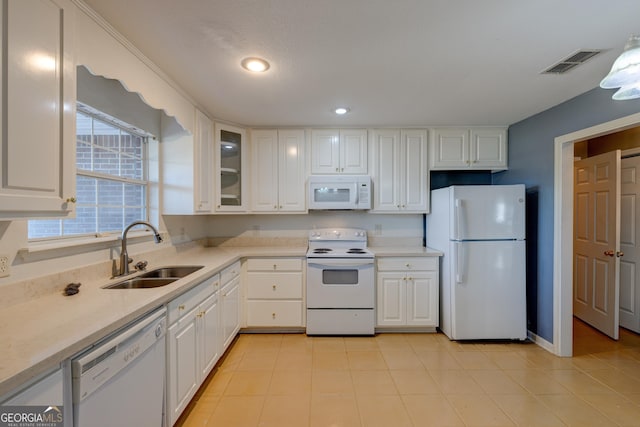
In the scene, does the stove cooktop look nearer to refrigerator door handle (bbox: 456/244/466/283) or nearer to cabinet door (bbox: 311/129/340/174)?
cabinet door (bbox: 311/129/340/174)

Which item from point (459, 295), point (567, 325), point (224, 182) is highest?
point (224, 182)

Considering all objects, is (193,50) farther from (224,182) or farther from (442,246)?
(442,246)

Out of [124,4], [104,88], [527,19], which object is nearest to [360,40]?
[527,19]

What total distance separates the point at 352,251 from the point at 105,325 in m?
2.37

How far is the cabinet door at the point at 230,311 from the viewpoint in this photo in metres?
2.41

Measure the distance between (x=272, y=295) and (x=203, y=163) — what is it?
1551 mm

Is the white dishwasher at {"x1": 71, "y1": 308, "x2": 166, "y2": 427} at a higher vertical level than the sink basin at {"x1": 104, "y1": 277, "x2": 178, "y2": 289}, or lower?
lower

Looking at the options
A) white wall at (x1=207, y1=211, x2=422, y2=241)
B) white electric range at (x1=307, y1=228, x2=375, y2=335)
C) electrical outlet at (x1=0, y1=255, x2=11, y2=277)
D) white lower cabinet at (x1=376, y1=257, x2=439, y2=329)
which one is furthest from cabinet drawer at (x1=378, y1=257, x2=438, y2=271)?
electrical outlet at (x1=0, y1=255, x2=11, y2=277)

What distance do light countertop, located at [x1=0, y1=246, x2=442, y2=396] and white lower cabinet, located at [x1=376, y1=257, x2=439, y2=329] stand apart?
1.93 metres

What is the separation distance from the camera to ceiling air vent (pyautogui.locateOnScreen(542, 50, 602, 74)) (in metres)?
1.72

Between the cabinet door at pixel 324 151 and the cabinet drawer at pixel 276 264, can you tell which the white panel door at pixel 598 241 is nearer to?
the cabinet door at pixel 324 151

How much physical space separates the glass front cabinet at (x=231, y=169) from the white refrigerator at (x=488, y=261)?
2.27 metres

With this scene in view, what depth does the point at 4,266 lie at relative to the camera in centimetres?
128

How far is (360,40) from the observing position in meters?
1.59
